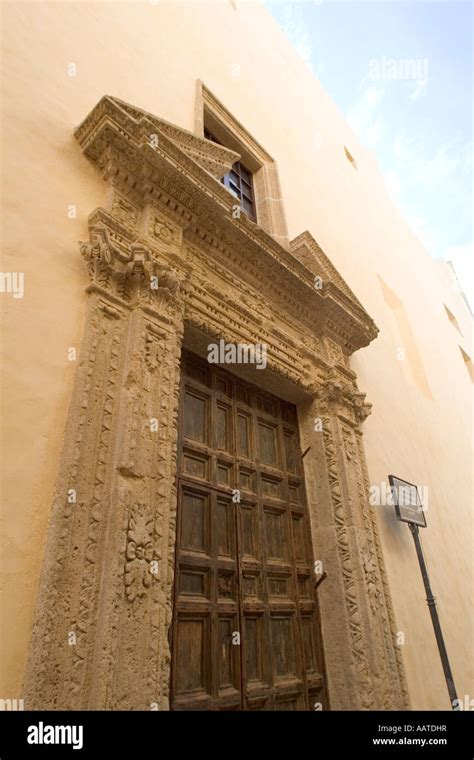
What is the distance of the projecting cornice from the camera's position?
8.40 ft

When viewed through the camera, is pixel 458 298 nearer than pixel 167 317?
No

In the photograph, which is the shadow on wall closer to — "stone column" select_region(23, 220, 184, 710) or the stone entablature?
the stone entablature

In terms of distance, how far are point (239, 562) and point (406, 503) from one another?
190 cm

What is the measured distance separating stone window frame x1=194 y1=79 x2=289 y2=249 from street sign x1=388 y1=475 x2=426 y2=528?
2432 millimetres

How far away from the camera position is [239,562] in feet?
8.13

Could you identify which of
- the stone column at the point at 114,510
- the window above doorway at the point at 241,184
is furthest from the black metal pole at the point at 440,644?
the window above doorway at the point at 241,184

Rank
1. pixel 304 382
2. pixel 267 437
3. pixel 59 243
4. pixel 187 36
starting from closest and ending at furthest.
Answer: pixel 59 243
pixel 267 437
pixel 304 382
pixel 187 36

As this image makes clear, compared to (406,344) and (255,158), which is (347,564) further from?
(406,344)

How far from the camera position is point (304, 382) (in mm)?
3461

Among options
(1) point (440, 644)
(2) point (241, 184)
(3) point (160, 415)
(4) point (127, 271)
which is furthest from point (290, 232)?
(1) point (440, 644)

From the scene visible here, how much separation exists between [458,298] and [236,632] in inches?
525

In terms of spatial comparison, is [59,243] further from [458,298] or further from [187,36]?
[458,298]

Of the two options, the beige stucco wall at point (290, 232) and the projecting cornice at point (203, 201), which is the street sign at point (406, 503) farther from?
the projecting cornice at point (203, 201)
